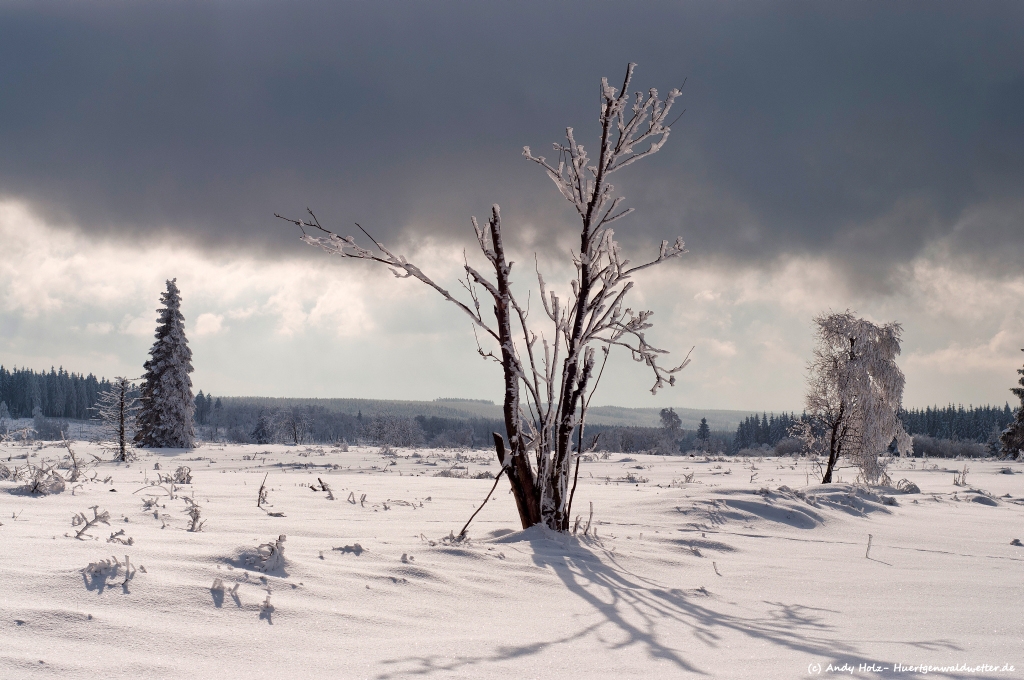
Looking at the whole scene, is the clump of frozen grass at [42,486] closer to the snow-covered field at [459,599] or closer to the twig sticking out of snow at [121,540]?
the snow-covered field at [459,599]

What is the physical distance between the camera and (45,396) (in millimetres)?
119438

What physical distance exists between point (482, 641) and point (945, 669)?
176 centimetres

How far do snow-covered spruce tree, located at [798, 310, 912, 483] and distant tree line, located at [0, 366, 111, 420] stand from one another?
12953 centimetres

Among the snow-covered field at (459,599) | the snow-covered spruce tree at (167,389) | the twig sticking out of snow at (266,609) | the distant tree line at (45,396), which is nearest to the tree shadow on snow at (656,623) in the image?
the snow-covered field at (459,599)

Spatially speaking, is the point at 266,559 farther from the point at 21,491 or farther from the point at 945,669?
the point at 21,491

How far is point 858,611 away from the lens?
333cm

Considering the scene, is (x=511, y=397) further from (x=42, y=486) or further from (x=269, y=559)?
(x=42, y=486)

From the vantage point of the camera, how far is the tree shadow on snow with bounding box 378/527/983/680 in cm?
228

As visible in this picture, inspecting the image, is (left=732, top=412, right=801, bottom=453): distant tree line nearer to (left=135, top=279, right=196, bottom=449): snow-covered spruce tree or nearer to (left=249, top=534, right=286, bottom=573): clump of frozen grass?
(left=135, top=279, right=196, bottom=449): snow-covered spruce tree

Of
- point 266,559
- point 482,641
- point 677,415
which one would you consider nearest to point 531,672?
point 482,641

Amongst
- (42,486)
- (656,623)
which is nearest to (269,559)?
(656,623)

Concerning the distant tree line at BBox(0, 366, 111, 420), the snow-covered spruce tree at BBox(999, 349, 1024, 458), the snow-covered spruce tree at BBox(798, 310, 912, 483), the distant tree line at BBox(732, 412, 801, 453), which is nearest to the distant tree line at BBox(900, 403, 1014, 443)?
the distant tree line at BBox(732, 412, 801, 453)

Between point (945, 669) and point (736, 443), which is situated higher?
point (945, 669)

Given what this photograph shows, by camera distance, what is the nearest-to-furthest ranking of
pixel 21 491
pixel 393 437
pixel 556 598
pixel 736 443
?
pixel 556 598 < pixel 21 491 < pixel 393 437 < pixel 736 443
